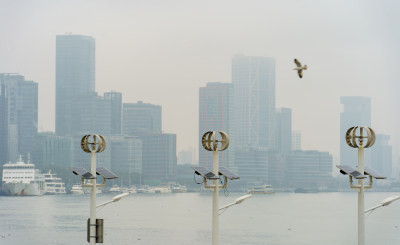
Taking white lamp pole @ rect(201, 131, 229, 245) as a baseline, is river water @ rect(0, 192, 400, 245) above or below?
below

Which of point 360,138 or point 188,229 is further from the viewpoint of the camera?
point 188,229

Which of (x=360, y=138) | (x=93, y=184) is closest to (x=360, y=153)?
(x=360, y=138)

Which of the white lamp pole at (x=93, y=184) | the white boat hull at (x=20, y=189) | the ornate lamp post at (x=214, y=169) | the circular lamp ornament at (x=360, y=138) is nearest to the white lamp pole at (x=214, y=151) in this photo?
the ornate lamp post at (x=214, y=169)

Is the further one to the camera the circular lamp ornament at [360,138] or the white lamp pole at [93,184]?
the white lamp pole at [93,184]

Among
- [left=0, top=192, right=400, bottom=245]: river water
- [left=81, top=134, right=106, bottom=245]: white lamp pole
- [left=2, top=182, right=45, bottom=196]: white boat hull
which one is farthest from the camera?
[left=2, top=182, right=45, bottom=196]: white boat hull

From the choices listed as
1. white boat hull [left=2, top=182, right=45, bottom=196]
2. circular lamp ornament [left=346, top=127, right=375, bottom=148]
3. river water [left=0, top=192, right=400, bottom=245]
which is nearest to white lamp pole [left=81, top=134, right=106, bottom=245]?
circular lamp ornament [left=346, top=127, right=375, bottom=148]

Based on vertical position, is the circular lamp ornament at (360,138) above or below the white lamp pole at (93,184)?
above

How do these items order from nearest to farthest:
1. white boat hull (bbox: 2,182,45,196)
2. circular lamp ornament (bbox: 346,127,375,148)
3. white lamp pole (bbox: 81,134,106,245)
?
circular lamp ornament (bbox: 346,127,375,148), white lamp pole (bbox: 81,134,106,245), white boat hull (bbox: 2,182,45,196)

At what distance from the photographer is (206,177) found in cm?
1659

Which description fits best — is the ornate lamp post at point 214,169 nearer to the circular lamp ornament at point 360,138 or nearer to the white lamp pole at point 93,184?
the white lamp pole at point 93,184

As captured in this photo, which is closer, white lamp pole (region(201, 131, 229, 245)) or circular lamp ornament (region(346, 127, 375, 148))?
white lamp pole (region(201, 131, 229, 245))

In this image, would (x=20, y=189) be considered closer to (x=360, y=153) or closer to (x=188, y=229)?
(x=188, y=229)

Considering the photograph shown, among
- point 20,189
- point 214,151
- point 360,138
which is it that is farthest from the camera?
point 20,189

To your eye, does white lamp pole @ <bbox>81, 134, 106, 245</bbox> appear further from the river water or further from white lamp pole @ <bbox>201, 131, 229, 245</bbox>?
the river water
